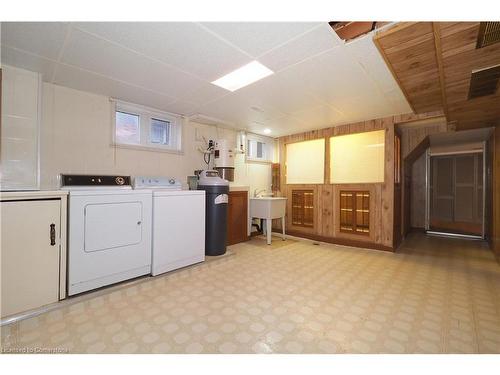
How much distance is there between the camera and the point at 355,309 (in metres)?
2.04

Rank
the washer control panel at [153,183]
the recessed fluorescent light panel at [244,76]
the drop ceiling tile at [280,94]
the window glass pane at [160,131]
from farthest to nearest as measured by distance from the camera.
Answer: the window glass pane at [160,131] < the washer control panel at [153,183] < the drop ceiling tile at [280,94] < the recessed fluorescent light panel at [244,76]

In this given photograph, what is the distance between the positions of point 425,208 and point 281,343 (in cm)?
642

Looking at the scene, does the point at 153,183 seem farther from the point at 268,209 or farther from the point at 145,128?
the point at 268,209

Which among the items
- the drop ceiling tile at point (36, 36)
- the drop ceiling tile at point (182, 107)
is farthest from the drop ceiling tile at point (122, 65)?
the drop ceiling tile at point (182, 107)

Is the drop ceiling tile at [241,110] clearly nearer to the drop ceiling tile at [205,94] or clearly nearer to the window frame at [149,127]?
the drop ceiling tile at [205,94]

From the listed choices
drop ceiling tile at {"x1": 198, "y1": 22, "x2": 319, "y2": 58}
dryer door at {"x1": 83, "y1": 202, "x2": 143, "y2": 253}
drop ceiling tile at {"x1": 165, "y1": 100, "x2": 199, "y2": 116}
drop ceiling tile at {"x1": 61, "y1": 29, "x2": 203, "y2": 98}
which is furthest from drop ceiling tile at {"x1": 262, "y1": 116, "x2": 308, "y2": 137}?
dryer door at {"x1": 83, "y1": 202, "x2": 143, "y2": 253}

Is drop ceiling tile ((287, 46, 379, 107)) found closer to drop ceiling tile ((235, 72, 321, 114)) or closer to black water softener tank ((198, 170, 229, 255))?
drop ceiling tile ((235, 72, 321, 114))

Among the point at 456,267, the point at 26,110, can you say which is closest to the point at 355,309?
the point at 456,267

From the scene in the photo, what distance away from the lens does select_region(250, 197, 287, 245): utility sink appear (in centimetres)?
443

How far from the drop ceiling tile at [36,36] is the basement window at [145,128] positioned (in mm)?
1155

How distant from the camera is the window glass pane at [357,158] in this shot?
414 cm

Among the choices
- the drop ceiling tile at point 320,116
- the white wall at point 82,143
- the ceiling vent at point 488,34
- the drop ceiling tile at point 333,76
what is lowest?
the white wall at point 82,143

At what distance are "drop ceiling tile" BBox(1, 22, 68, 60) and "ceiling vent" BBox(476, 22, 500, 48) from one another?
121 inches

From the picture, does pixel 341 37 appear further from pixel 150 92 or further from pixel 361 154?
pixel 361 154
